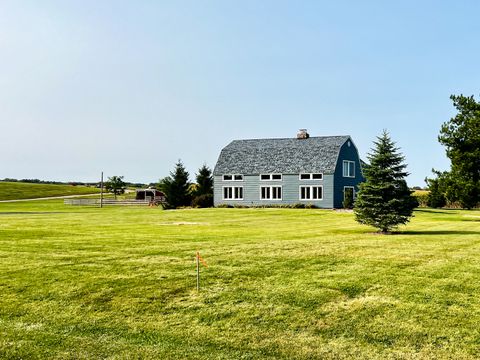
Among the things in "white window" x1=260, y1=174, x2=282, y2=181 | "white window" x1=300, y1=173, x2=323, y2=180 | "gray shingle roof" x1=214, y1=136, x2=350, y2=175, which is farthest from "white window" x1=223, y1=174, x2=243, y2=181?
"white window" x1=300, y1=173, x2=323, y2=180

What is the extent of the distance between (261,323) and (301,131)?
54465 millimetres

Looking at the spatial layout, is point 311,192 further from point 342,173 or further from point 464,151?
point 464,151

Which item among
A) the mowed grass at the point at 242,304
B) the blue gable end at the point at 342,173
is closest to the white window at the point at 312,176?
the blue gable end at the point at 342,173

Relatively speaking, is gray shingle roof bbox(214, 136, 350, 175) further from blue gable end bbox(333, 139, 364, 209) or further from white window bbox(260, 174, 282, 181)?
blue gable end bbox(333, 139, 364, 209)

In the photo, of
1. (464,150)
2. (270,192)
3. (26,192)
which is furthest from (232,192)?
(26,192)

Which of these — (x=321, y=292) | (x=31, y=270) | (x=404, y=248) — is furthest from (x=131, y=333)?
(x=404, y=248)

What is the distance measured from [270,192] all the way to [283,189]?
1.73 meters

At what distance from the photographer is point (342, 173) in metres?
56.4

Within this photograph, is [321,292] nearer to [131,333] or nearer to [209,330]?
[209,330]

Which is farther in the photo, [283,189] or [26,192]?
[26,192]

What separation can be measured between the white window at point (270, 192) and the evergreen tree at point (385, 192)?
108 feet

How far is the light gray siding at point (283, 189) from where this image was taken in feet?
178

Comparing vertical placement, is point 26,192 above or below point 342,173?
below

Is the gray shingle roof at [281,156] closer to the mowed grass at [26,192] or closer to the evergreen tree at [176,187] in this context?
the evergreen tree at [176,187]
